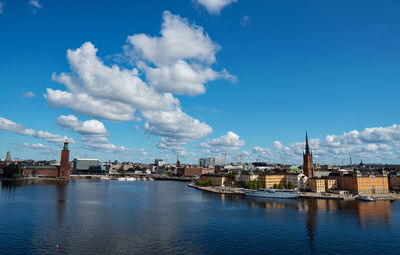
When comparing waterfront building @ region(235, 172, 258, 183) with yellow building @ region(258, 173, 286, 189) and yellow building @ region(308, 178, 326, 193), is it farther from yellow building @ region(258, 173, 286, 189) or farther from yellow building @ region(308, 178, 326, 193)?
yellow building @ region(308, 178, 326, 193)

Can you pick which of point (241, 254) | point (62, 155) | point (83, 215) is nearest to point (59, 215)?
point (83, 215)

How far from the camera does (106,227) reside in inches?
1644

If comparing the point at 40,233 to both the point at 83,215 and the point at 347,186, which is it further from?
the point at 347,186

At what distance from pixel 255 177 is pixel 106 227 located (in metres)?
94.3

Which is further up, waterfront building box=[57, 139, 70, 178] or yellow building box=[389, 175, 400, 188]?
waterfront building box=[57, 139, 70, 178]

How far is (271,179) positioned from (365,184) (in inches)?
1299

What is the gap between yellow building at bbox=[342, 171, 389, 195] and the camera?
100m

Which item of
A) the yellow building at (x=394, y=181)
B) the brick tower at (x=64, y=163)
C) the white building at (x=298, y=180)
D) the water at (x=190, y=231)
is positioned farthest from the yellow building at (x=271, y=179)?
the brick tower at (x=64, y=163)

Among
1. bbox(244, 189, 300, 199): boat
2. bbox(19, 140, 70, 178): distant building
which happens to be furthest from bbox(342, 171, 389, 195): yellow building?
bbox(19, 140, 70, 178): distant building

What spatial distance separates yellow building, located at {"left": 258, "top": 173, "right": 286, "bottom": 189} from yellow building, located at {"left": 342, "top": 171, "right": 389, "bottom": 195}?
75.8ft

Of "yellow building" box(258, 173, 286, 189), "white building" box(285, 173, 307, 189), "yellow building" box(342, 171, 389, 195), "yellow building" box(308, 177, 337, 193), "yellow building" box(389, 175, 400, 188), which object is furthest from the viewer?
"yellow building" box(389, 175, 400, 188)

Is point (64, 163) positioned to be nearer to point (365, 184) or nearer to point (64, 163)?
point (64, 163)

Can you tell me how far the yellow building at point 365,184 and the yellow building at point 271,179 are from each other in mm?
23090

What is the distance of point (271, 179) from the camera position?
11806cm
